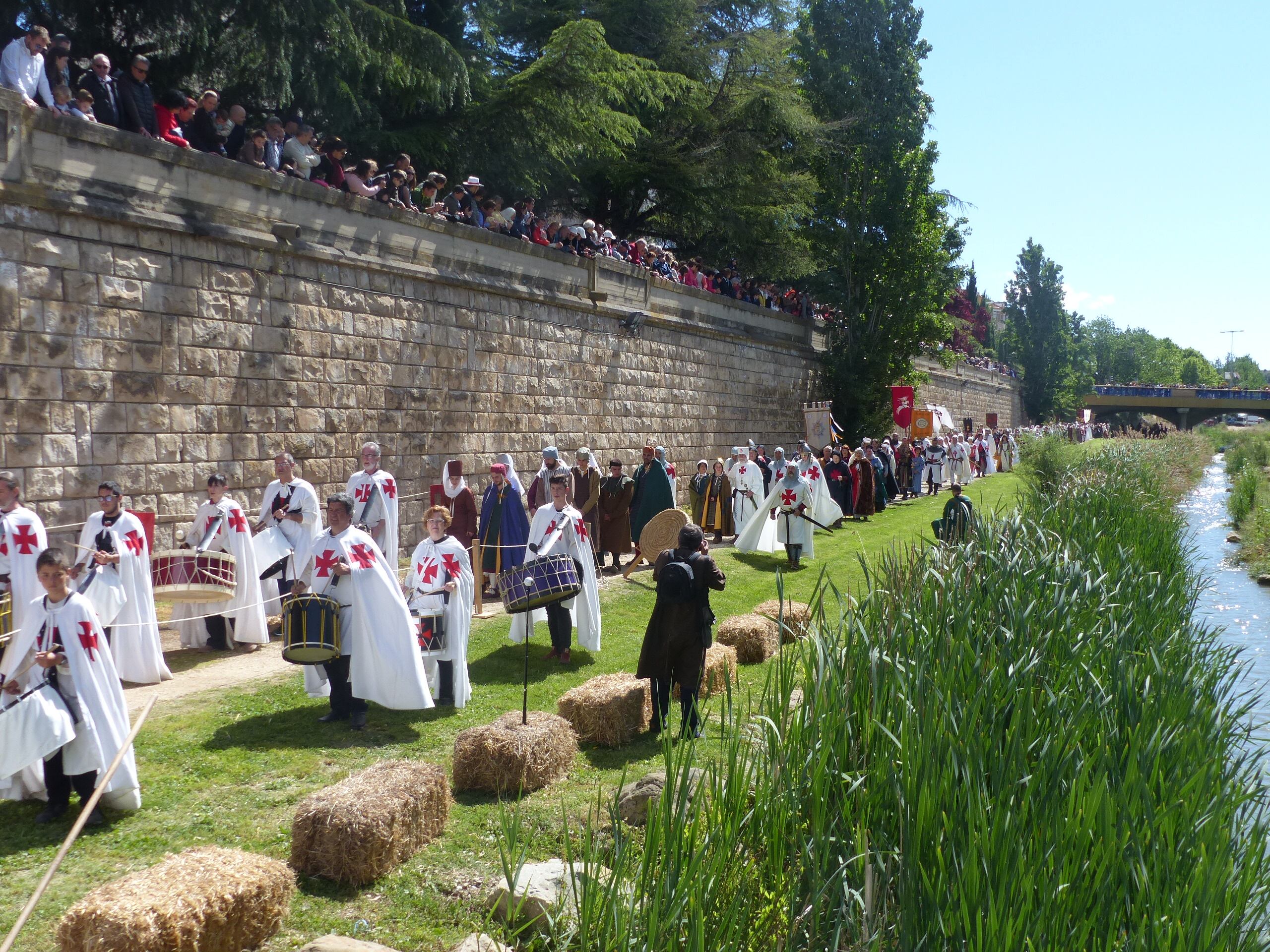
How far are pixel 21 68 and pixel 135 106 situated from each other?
4.32ft

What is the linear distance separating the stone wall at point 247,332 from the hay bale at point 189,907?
22.2 ft

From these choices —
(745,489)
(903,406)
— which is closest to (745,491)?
(745,489)

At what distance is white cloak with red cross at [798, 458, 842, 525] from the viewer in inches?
808

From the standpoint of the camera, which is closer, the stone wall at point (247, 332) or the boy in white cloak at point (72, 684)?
the boy in white cloak at point (72, 684)

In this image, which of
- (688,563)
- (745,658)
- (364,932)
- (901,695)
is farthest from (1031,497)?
(364,932)

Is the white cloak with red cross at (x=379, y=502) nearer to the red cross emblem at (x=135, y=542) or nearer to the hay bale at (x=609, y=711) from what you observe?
the red cross emblem at (x=135, y=542)

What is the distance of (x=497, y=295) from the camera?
17.2m

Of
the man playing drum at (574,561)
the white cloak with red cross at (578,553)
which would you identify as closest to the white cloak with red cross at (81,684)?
the man playing drum at (574,561)

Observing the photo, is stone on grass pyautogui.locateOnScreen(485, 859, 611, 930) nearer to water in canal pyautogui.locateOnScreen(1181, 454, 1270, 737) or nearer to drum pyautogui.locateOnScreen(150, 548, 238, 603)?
water in canal pyautogui.locateOnScreen(1181, 454, 1270, 737)

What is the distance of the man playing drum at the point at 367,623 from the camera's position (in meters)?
7.57

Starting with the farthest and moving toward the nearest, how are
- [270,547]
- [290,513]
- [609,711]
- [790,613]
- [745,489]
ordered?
[745,489], [270,547], [290,513], [790,613], [609,711]

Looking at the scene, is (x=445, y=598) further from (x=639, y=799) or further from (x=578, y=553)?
(x=639, y=799)

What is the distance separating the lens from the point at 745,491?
2002 cm

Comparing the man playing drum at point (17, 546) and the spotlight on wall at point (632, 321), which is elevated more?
the spotlight on wall at point (632, 321)
